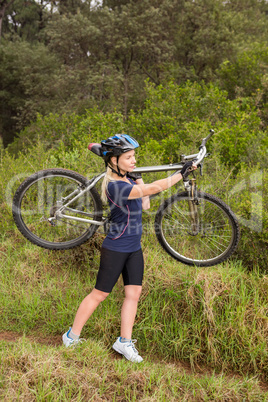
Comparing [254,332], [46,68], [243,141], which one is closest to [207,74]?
[46,68]

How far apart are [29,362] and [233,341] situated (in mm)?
1777

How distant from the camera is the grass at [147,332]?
2.81 m

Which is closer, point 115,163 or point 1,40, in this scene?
point 115,163

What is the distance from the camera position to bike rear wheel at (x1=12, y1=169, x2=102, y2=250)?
3799 millimetres

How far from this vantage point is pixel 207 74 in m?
15.5

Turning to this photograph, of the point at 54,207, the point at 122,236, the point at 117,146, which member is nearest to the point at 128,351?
the point at 122,236

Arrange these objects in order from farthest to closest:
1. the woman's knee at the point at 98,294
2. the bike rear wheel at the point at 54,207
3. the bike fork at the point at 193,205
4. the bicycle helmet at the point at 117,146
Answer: the bike rear wheel at the point at 54,207, the bike fork at the point at 193,205, the woman's knee at the point at 98,294, the bicycle helmet at the point at 117,146

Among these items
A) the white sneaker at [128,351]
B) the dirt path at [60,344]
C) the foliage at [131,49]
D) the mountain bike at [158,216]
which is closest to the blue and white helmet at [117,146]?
the mountain bike at [158,216]

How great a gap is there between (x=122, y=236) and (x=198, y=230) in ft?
3.51

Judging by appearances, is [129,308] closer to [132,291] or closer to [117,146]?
[132,291]

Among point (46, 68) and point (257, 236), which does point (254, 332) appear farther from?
point (46, 68)

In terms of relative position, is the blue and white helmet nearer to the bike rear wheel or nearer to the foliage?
the bike rear wheel

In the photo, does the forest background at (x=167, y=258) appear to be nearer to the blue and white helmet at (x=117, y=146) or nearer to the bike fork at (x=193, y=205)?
the bike fork at (x=193, y=205)

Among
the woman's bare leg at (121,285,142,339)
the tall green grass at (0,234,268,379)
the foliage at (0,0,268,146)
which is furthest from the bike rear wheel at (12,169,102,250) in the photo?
the foliage at (0,0,268,146)
